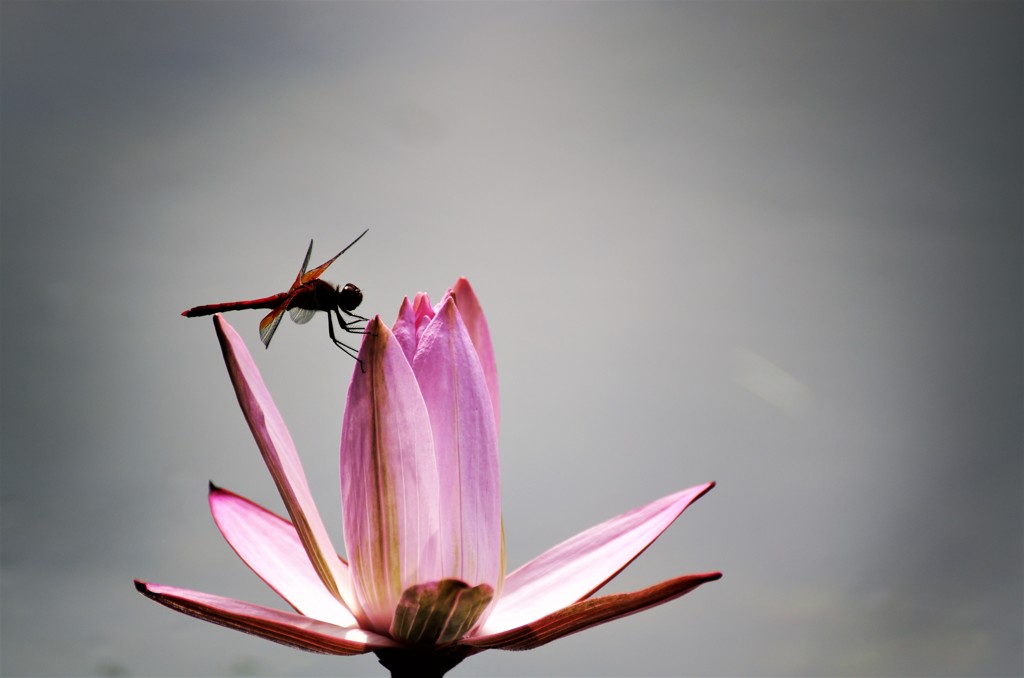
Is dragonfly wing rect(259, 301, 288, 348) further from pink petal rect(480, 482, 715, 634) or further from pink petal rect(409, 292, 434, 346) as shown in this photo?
pink petal rect(480, 482, 715, 634)

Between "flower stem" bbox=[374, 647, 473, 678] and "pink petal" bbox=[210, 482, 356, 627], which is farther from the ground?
"pink petal" bbox=[210, 482, 356, 627]

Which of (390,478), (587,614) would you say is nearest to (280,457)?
(390,478)

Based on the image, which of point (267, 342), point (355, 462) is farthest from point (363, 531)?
point (267, 342)

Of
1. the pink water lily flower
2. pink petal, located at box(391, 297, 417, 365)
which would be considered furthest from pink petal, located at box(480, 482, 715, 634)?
pink petal, located at box(391, 297, 417, 365)

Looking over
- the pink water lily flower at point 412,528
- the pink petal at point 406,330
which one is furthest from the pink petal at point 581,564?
the pink petal at point 406,330

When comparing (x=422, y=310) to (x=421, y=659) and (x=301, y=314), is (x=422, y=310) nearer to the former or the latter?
(x=301, y=314)

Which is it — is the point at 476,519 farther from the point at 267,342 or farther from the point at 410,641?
the point at 267,342
